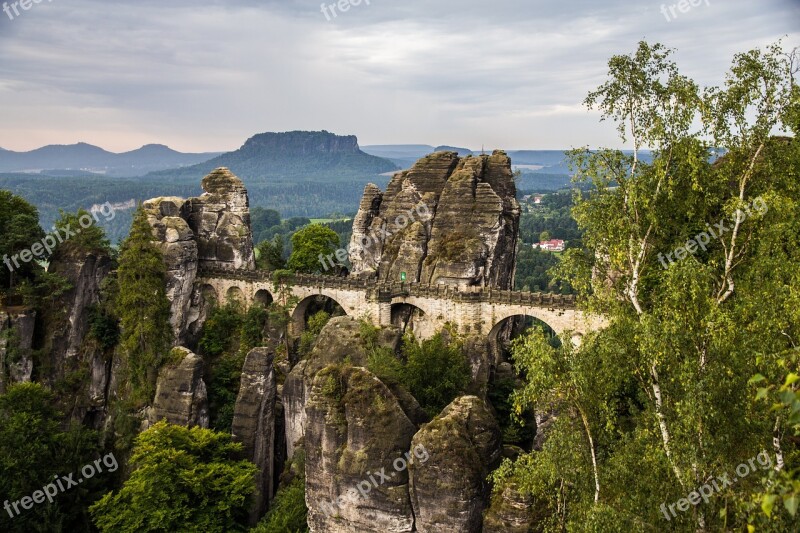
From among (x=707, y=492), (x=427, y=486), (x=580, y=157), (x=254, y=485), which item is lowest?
(x=254, y=485)

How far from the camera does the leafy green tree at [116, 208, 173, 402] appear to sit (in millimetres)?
41969

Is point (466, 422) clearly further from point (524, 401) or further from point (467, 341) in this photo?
point (467, 341)

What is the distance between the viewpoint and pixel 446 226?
147 ft

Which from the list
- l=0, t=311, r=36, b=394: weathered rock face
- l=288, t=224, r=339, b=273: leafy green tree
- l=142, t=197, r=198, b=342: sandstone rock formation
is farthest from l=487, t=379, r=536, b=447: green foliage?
l=0, t=311, r=36, b=394: weathered rock face

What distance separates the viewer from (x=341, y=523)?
2503 cm

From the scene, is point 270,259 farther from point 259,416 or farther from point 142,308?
point 259,416

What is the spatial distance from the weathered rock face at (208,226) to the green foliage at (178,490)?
13930mm

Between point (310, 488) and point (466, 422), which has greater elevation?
point (466, 422)

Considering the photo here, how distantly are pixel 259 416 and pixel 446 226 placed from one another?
1755 cm

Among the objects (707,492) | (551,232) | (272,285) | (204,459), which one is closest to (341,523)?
(204,459)

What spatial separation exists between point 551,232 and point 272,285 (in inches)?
4112

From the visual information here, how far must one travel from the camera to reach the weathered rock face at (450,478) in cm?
2298

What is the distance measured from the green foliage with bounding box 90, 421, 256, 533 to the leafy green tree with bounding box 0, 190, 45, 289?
62.6ft

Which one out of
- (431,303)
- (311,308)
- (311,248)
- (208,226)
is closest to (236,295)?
(208,226)
